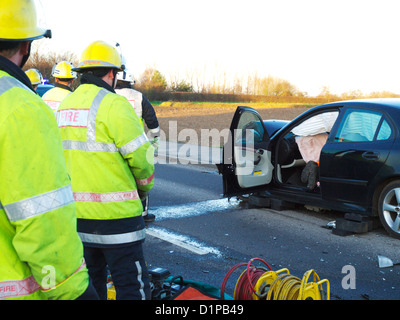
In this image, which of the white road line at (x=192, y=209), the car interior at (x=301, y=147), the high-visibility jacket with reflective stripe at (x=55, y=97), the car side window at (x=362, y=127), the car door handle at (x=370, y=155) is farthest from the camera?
the white road line at (x=192, y=209)

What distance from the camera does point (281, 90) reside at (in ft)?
206

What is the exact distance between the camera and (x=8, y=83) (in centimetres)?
170

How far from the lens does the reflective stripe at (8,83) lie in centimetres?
168

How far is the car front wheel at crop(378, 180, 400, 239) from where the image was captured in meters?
5.50

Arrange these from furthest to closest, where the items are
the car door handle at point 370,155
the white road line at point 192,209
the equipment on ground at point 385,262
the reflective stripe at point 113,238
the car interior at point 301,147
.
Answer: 1. the white road line at point 192,209
2. the car interior at point 301,147
3. the car door handle at point 370,155
4. the equipment on ground at point 385,262
5. the reflective stripe at point 113,238

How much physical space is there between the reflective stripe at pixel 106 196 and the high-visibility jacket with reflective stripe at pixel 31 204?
1.14 meters

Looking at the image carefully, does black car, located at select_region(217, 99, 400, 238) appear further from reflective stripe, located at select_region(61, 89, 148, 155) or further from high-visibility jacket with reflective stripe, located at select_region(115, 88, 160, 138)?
reflective stripe, located at select_region(61, 89, 148, 155)

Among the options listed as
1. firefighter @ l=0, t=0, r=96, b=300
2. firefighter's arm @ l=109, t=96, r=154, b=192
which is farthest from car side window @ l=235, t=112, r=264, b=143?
firefighter @ l=0, t=0, r=96, b=300

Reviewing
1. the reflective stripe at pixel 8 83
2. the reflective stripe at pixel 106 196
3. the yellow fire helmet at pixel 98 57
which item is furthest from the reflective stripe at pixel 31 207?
the yellow fire helmet at pixel 98 57

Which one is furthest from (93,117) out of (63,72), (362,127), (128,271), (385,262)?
(63,72)

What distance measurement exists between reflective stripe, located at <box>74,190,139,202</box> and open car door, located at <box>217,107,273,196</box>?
12.0 feet

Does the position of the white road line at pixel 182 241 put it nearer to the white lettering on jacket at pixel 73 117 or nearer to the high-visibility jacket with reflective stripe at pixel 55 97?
the high-visibility jacket with reflective stripe at pixel 55 97
